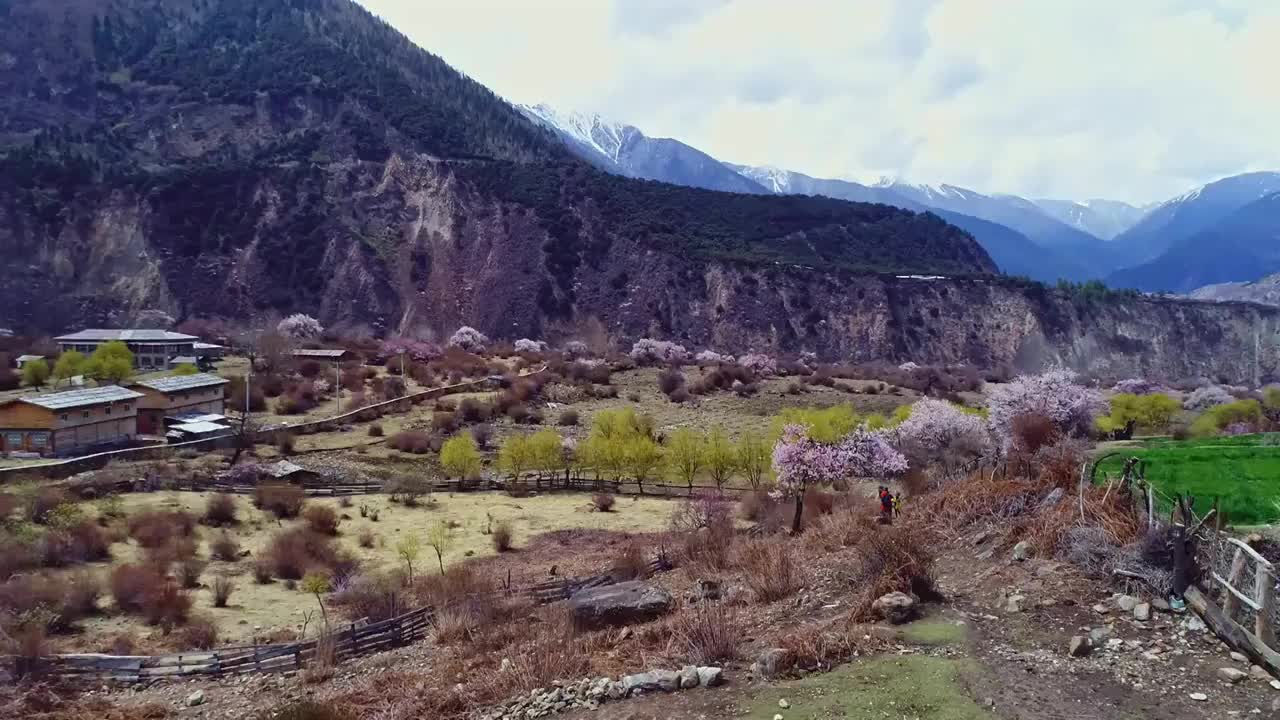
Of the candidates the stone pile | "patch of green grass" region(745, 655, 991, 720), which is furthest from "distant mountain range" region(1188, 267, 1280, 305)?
the stone pile

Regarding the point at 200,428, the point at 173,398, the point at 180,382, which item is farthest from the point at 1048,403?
the point at 180,382

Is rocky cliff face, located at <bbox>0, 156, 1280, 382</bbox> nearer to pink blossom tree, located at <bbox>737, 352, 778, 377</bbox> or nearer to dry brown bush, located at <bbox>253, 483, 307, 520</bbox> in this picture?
pink blossom tree, located at <bbox>737, 352, 778, 377</bbox>

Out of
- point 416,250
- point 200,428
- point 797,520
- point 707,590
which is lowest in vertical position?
point 200,428

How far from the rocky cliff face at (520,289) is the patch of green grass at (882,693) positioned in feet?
245

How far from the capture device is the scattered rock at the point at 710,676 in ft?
30.1

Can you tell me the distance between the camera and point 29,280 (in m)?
77.9

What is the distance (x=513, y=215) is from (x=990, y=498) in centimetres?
8364

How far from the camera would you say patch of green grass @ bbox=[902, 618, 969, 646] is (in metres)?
9.62

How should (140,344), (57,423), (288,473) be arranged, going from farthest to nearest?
(140,344) < (57,423) < (288,473)

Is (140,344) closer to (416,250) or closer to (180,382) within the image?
(180,382)

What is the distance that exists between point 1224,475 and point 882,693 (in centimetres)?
784

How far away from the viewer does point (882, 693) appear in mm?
8367

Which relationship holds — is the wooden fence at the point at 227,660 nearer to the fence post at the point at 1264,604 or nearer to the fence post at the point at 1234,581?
the fence post at the point at 1234,581

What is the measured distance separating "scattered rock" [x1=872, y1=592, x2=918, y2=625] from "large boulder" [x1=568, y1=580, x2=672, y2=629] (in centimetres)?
386
